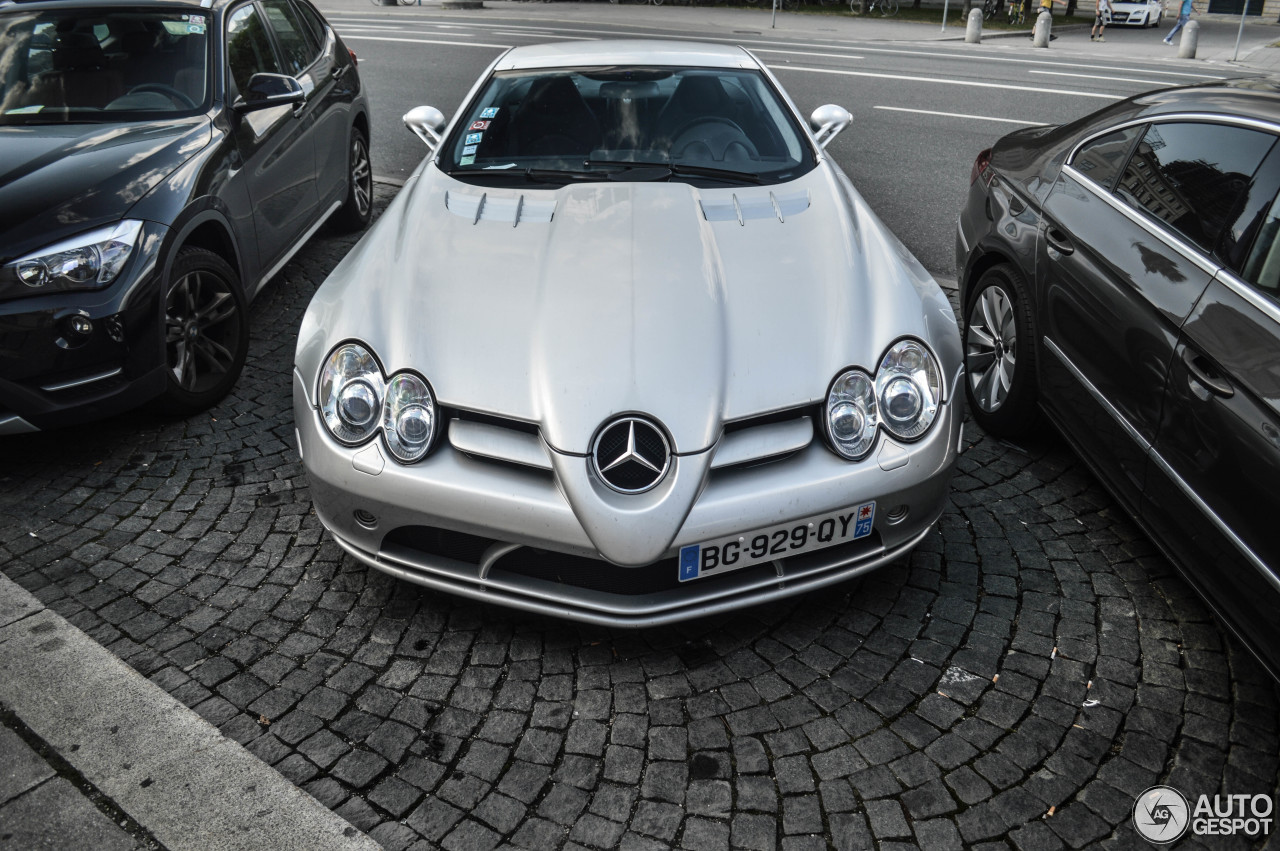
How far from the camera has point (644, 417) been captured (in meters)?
2.84

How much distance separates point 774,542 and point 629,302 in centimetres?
88

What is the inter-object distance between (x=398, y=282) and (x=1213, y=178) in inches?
107

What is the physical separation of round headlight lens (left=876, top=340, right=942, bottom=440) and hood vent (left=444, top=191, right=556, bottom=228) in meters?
1.37

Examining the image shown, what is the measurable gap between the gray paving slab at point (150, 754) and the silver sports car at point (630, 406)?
0.71 meters

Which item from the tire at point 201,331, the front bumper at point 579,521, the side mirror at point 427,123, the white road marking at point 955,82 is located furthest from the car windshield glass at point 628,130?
the white road marking at point 955,82

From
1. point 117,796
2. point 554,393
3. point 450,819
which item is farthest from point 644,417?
point 117,796

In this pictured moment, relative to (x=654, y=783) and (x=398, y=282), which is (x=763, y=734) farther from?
(x=398, y=282)

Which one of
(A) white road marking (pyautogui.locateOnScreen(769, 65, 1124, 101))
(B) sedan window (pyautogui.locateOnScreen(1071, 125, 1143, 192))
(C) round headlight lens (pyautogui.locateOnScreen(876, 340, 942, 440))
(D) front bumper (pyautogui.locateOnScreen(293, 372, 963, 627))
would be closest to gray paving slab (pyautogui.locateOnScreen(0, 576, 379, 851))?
(D) front bumper (pyautogui.locateOnScreen(293, 372, 963, 627))

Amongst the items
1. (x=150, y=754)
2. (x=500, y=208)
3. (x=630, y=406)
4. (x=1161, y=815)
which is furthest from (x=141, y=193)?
(x=1161, y=815)

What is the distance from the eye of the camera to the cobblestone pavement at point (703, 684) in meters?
2.58

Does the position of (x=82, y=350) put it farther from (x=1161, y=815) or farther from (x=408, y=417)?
(x=1161, y=815)

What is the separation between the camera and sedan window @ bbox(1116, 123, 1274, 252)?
3115 millimetres

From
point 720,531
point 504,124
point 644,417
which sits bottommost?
point 720,531

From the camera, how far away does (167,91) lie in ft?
15.9
